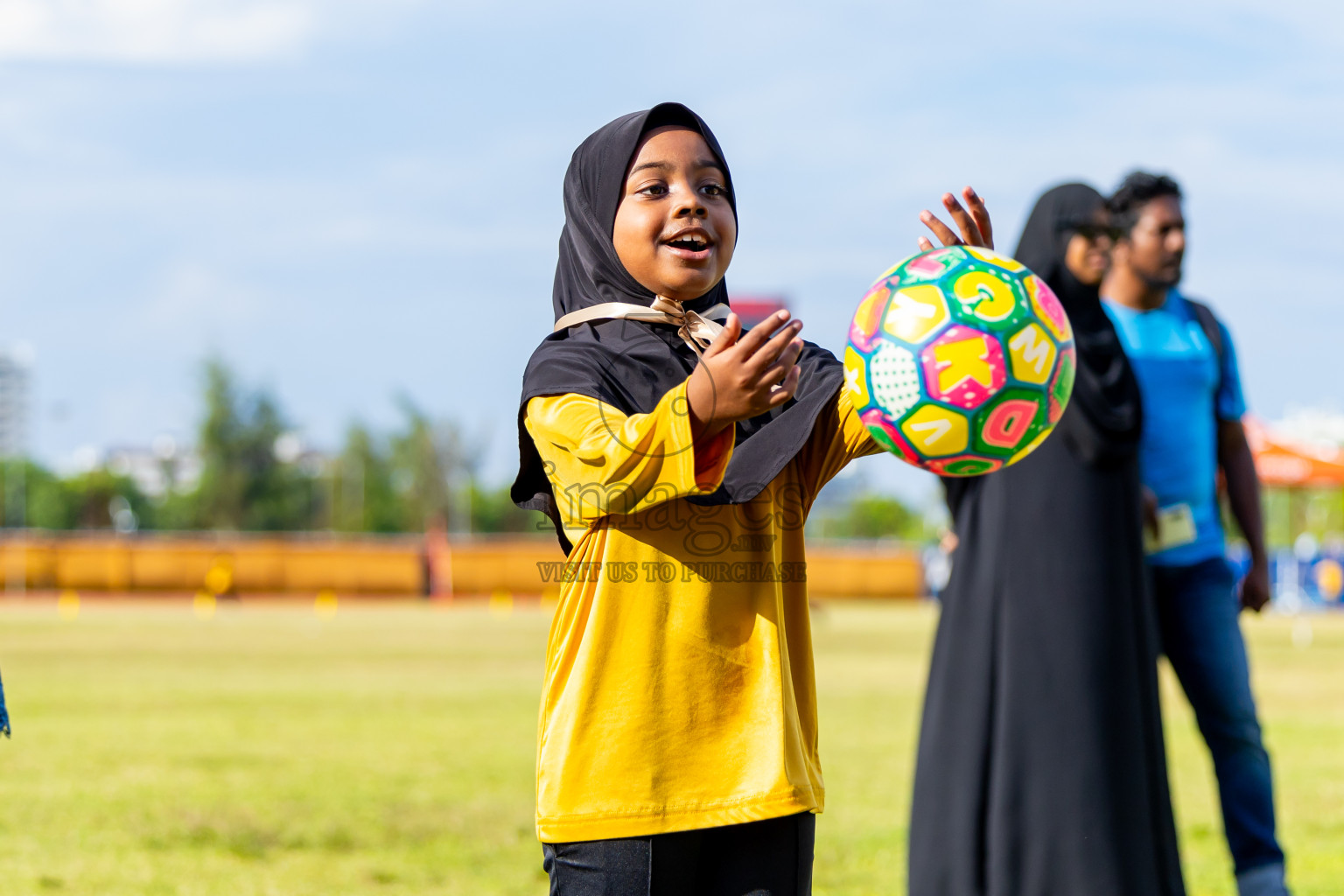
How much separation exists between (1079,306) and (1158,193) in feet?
3.04

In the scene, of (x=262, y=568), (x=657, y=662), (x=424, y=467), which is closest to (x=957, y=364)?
(x=657, y=662)

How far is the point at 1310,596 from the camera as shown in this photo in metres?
37.8

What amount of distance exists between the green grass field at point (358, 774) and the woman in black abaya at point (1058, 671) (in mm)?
1200

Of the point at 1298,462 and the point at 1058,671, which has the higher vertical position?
the point at 1298,462

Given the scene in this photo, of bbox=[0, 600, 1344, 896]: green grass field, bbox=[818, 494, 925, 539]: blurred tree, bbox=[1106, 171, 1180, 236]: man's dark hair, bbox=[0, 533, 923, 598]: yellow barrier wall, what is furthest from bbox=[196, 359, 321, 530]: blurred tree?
bbox=[1106, 171, 1180, 236]: man's dark hair

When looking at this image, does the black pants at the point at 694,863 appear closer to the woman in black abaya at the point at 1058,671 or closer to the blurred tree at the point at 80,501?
the woman in black abaya at the point at 1058,671

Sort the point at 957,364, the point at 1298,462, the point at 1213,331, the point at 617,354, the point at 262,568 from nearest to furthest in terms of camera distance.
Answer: the point at 957,364
the point at 617,354
the point at 1213,331
the point at 1298,462
the point at 262,568

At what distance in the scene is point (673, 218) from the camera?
2.61 metres

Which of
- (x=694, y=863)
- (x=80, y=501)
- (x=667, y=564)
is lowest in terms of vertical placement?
(x=80, y=501)

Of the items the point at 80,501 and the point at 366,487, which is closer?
the point at 366,487

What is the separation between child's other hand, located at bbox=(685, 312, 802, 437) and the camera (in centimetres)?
223

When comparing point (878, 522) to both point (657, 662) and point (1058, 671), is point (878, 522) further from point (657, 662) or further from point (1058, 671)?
point (657, 662)

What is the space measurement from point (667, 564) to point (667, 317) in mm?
449

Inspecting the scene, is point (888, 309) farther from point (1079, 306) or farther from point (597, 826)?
point (1079, 306)
